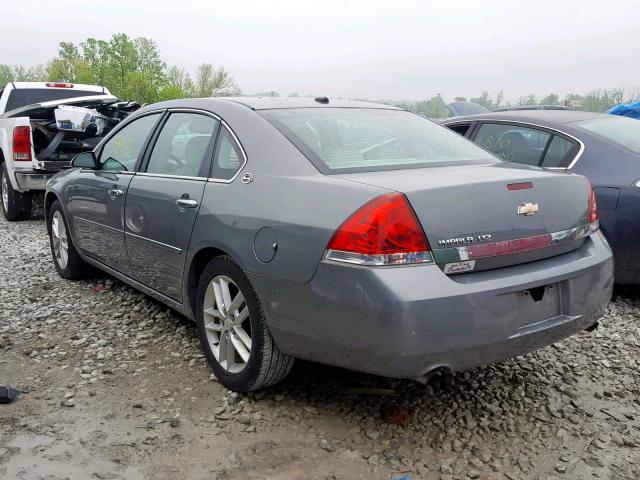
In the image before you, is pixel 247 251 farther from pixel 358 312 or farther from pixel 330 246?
pixel 358 312

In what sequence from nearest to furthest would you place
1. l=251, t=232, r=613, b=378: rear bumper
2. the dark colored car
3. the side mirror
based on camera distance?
l=251, t=232, r=613, b=378: rear bumper → the dark colored car → the side mirror

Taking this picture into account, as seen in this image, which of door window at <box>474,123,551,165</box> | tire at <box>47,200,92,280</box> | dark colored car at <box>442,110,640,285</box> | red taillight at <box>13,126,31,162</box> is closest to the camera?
dark colored car at <box>442,110,640,285</box>

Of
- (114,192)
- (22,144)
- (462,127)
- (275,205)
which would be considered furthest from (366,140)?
(22,144)

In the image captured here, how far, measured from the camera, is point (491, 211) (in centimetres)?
256

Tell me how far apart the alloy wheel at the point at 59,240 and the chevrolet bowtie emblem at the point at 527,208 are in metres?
3.87

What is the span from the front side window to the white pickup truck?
4884 millimetres

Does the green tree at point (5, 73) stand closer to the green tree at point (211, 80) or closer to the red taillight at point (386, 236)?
the green tree at point (211, 80)

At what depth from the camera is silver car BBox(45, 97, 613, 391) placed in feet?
7.91

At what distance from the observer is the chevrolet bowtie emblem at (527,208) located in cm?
264

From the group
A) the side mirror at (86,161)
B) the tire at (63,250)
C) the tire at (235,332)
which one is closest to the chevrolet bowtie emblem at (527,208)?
the tire at (235,332)

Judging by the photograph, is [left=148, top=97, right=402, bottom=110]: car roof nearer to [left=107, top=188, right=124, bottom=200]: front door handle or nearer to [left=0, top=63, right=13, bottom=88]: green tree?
[left=107, top=188, right=124, bottom=200]: front door handle

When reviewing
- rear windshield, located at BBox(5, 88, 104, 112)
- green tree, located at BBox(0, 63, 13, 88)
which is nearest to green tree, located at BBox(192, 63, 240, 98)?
green tree, located at BBox(0, 63, 13, 88)

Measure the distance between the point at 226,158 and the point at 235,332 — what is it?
911 mm

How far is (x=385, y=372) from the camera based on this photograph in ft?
8.07
